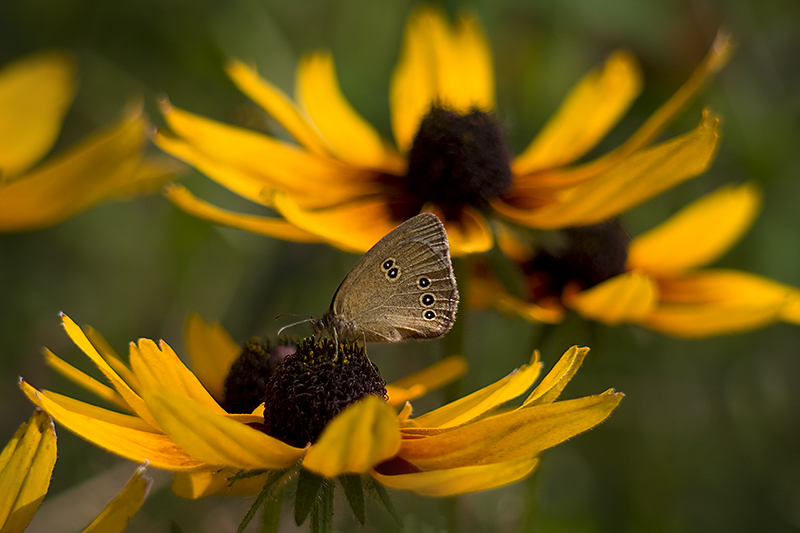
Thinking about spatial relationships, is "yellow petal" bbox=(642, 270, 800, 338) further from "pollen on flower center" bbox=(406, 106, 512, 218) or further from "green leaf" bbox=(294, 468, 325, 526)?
"green leaf" bbox=(294, 468, 325, 526)

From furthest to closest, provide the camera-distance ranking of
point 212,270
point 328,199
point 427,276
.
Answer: point 212,270 → point 328,199 → point 427,276

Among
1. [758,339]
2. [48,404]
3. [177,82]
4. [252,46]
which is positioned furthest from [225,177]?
[758,339]

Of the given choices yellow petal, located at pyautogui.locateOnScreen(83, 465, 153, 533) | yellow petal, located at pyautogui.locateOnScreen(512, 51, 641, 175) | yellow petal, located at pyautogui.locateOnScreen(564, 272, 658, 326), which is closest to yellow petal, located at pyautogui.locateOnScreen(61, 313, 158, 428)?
yellow petal, located at pyautogui.locateOnScreen(83, 465, 153, 533)

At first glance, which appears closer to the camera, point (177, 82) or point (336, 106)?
point (336, 106)

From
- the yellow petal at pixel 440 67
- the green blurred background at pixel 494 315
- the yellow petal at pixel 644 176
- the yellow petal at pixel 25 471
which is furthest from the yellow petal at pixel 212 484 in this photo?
the green blurred background at pixel 494 315

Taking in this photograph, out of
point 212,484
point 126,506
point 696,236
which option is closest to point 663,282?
point 696,236

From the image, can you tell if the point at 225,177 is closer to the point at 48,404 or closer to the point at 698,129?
the point at 48,404
